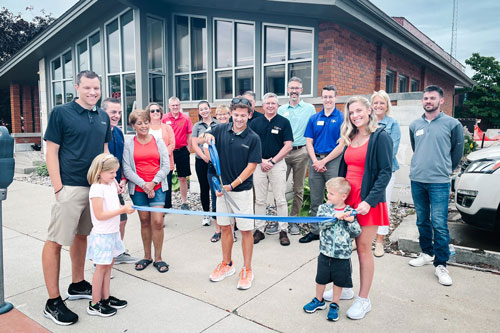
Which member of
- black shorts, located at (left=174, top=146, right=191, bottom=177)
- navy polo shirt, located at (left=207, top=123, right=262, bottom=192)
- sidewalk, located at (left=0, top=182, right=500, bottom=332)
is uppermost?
navy polo shirt, located at (left=207, top=123, right=262, bottom=192)

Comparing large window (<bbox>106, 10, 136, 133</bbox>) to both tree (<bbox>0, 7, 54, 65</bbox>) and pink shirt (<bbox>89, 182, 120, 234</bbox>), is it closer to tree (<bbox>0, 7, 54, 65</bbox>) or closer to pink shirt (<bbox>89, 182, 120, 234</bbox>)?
pink shirt (<bbox>89, 182, 120, 234</bbox>)

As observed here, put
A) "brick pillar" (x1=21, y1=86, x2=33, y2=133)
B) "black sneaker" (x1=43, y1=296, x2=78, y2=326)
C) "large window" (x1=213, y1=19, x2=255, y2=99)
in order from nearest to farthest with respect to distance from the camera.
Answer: "black sneaker" (x1=43, y1=296, x2=78, y2=326) < "large window" (x1=213, y1=19, x2=255, y2=99) < "brick pillar" (x1=21, y1=86, x2=33, y2=133)

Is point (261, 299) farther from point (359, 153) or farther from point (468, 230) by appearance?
point (468, 230)

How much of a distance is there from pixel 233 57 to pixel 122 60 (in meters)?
4.25

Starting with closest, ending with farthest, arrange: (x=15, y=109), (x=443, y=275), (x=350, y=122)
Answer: (x=350, y=122) → (x=443, y=275) → (x=15, y=109)

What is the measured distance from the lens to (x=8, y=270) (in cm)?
418

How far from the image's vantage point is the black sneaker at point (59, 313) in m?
3.01

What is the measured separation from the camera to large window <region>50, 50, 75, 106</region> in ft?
46.3

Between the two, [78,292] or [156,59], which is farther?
[156,59]

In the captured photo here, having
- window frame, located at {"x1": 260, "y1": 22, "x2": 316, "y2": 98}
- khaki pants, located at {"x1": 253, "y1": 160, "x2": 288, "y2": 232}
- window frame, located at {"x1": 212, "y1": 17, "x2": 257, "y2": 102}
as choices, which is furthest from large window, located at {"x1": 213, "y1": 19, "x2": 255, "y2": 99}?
khaki pants, located at {"x1": 253, "y1": 160, "x2": 288, "y2": 232}

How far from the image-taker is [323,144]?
194 inches

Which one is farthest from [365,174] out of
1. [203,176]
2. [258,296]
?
[203,176]

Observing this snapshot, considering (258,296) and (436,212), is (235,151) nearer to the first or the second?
(258,296)

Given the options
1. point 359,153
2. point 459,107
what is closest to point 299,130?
point 359,153
